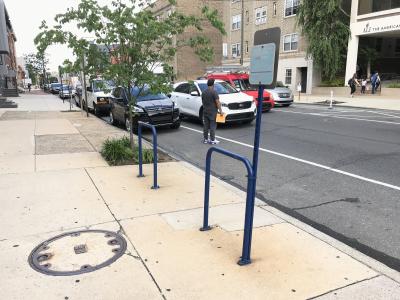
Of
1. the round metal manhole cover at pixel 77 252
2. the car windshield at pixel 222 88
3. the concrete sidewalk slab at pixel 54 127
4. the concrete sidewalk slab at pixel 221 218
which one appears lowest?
the concrete sidewalk slab at pixel 54 127

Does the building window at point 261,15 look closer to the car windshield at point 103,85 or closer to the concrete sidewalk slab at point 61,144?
the concrete sidewalk slab at point 61,144

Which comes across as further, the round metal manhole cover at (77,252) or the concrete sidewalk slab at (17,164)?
the concrete sidewalk slab at (17,164)

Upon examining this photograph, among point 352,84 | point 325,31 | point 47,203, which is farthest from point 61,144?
point 325,31

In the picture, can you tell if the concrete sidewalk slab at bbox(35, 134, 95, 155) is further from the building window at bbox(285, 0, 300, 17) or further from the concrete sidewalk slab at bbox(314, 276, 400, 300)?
the building window at bbox(285, 0, 300, 17)

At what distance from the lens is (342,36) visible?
98.4 ft

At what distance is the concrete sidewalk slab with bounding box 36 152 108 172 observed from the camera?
7.51 metres

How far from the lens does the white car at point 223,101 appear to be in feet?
43.1

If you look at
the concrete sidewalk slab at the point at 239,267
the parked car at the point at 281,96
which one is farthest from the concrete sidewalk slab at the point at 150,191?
the parked car at the point at 281,96

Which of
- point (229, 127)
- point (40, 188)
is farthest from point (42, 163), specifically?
point (229, 127)

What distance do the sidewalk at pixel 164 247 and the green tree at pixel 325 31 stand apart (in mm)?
26469

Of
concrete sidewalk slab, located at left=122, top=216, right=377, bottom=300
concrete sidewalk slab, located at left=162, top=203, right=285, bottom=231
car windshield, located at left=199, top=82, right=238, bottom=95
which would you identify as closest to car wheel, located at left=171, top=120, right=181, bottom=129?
car windshield, located at left=199, top=82, right=238, bottom=95

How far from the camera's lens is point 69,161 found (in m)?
8.02

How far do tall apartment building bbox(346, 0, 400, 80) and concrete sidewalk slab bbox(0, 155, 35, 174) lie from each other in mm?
26084

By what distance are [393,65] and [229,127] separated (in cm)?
2734
